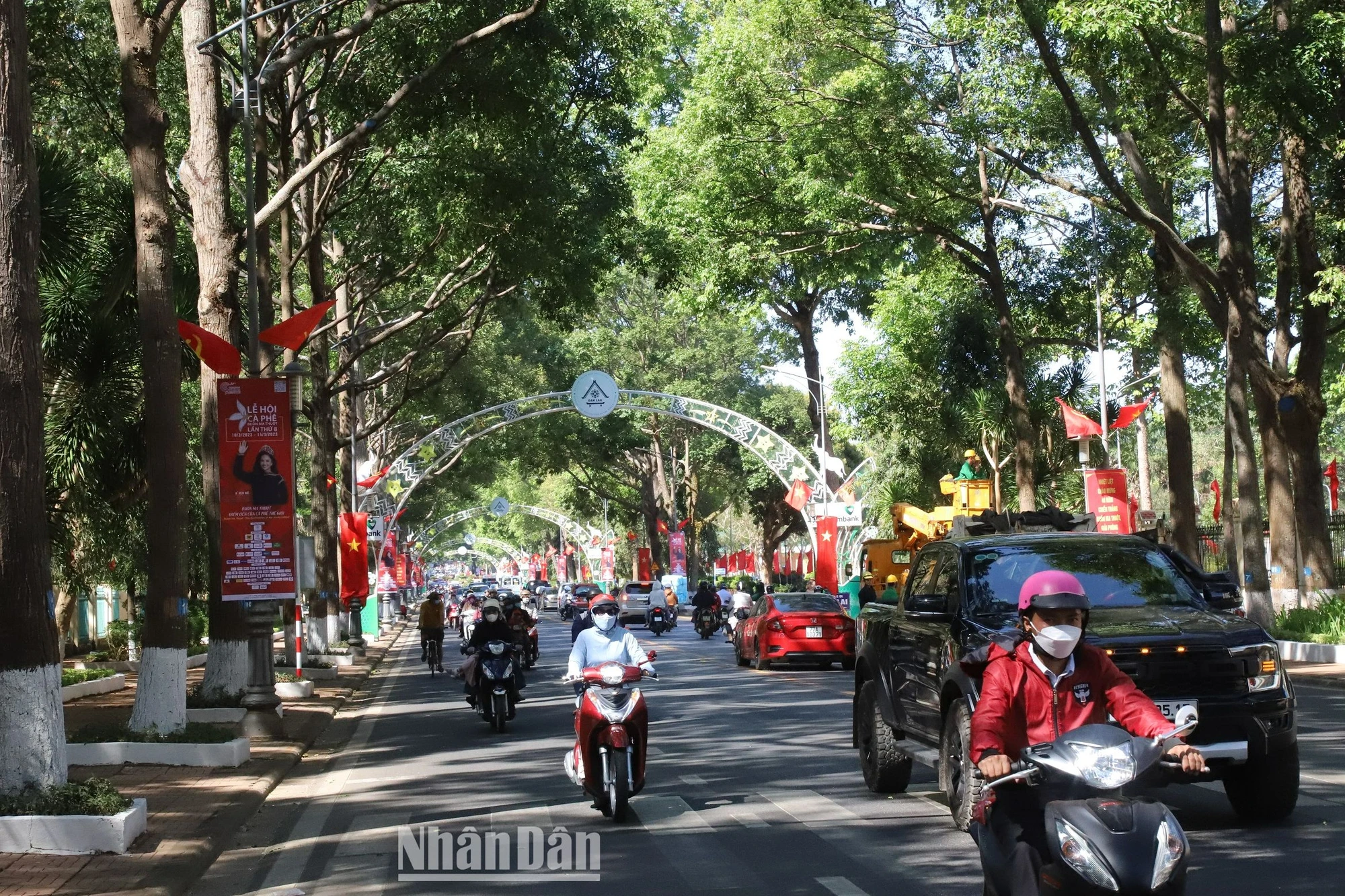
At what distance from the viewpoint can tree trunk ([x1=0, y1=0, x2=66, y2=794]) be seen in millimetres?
10133

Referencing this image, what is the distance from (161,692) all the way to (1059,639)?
11.9 meters

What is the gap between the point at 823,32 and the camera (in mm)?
30828

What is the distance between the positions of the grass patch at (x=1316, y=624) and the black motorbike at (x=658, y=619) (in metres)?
26.6

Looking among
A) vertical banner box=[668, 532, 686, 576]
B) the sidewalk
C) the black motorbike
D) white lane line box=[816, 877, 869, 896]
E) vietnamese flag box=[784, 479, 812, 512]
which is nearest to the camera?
white lane line box=[816, 877, 869, 896]

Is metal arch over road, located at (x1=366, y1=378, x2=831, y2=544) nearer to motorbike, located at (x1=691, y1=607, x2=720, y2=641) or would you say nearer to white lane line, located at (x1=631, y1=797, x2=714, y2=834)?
motorbike, located at (x1=691, y1=607, x2=720, y2=641)

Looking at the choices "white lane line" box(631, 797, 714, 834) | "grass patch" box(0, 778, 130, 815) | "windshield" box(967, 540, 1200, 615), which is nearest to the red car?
"white lane line" box(631, 797, 714, 834)

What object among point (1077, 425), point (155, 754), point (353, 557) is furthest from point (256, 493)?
point (353, 557)

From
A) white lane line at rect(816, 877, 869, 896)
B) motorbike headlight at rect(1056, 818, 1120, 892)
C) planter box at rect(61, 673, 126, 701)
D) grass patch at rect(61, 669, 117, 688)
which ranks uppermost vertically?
motorbike headlight at rect(1056, 818, 1120, 892)

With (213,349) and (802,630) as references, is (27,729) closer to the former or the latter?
(213,349)

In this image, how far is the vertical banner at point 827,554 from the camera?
46625mm

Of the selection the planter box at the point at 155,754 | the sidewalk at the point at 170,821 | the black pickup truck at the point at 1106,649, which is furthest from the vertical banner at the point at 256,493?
the black pickup truck at the point at 1106,649

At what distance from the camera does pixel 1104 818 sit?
508cm

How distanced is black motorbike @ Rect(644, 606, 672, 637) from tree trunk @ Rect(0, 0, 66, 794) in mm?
41312

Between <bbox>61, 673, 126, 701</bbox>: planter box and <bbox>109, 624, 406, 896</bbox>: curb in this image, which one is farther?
<bbox>61, 673, 126, 701</bbox>: planter box
